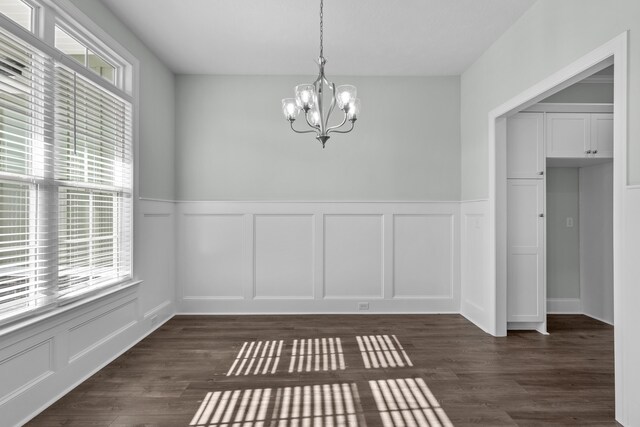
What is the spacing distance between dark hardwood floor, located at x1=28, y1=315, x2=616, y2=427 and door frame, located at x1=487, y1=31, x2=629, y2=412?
0.40m

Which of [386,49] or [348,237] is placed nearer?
[386,49]

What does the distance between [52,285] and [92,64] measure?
1.74m

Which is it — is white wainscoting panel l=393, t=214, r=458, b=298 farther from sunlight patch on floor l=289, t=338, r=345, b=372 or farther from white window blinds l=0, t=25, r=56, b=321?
white window blinds l=0, t=25, r=56, b=321

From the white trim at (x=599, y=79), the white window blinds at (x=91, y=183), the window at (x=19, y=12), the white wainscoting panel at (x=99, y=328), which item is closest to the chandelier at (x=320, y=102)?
the white window blinds at (x=91, y=183)

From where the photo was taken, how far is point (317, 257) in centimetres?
461

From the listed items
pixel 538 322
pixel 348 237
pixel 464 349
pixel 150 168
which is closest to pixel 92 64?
pixel 150 168

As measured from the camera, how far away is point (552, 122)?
3881mm

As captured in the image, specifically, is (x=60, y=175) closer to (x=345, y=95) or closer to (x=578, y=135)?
(x=345, y=95)

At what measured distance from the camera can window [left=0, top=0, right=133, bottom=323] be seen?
7.14 feet

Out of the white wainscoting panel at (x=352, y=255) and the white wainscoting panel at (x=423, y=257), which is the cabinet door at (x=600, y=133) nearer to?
the white wainscoting panel at (x=423, y=257)

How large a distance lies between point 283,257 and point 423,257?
1710 mm

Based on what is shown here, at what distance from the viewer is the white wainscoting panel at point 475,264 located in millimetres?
3988

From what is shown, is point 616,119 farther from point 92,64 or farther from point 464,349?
point 92,64

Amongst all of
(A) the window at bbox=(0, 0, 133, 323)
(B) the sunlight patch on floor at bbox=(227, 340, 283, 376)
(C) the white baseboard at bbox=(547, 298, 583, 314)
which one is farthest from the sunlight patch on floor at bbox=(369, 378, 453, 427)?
(C) the white baseboard at bbox=(547, 298, 583, 314)
